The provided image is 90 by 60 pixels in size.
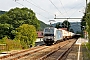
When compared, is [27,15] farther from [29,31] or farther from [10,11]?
[29,31]

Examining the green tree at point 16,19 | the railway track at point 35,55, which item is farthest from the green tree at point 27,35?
the green tree at point 16,19

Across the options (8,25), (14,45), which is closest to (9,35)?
(8,25)

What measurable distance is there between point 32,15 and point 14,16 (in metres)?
6.62

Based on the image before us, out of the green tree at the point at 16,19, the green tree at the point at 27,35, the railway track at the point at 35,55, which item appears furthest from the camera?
the green tree at the point at 16,19

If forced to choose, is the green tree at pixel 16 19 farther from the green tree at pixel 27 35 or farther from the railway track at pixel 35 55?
the railway track at pixel 35 55

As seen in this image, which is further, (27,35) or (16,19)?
(16,19)

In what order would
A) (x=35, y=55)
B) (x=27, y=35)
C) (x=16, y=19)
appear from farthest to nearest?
(x=16, y=19) < (x=27, y=35) < (x=35, y=55)

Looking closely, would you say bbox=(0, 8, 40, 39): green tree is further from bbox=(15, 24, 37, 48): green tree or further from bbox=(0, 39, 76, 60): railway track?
bbox=(0, 39, 76, 60): railway track

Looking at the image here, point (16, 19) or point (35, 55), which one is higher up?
point (16, 19)

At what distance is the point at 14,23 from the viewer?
245 ft

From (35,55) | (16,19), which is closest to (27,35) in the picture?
(35,55)

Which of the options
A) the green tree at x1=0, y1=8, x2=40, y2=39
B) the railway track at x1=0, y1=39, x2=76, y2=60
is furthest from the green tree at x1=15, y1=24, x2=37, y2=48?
the green tree at x1=0, y1=8, x2=40, y2=39

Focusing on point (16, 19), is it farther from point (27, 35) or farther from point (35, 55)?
point (35, 55)

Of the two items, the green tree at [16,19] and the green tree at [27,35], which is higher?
the green tree at [16,19]
